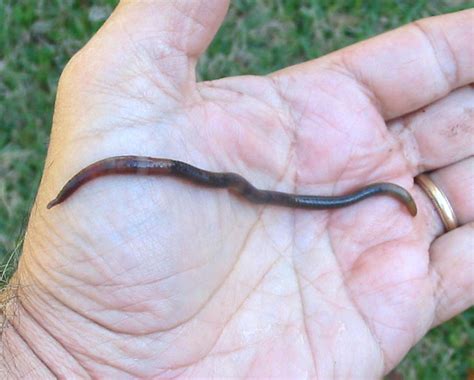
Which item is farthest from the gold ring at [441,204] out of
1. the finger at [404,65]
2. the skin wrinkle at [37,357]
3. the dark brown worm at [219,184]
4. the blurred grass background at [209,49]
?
the skin wrinkle at [37,357]

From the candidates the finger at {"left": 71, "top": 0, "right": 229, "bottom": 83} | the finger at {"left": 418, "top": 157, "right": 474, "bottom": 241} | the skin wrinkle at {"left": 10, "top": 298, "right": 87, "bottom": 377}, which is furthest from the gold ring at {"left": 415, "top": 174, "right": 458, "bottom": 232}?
the skin wrinkle at {"left": 10, "top": 298, "right": 87, "bottom": 377}

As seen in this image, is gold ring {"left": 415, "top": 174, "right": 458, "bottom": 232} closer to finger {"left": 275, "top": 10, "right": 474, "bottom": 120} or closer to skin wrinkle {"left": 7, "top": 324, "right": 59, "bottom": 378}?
finger {"left": 275, "top": 10, "right": 474, "bottom": 120}

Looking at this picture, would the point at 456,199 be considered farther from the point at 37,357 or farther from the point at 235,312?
the point at 37,357

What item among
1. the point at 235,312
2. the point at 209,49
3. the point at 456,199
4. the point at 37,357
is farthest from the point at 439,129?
the point at 37,357

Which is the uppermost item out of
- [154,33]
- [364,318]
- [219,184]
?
[154,33]

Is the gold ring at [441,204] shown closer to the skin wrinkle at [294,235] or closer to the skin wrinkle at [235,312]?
the skin wrinkle at [294,235]

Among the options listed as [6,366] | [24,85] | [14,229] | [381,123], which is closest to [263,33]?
[381,123]

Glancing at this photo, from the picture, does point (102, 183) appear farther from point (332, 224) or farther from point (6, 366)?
point (332, 224)
